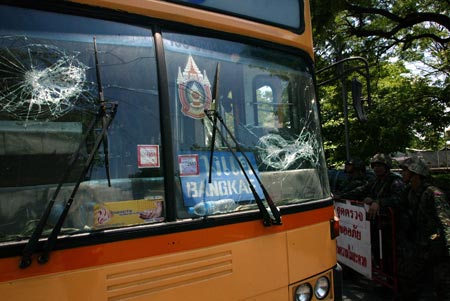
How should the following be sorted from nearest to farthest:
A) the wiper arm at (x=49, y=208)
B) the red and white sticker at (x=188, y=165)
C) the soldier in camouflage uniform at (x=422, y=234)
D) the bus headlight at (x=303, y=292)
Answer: the wiper arm at (x=49, y=208), the red and white sticker at (x=188, y=165), the bus headlight at (x=303, y=292), the soldier in camouflage uniform at (x=422, y=234)

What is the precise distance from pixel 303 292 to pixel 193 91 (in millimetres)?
1399

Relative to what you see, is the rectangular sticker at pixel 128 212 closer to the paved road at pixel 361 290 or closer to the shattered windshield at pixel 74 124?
the shattered windshield at pixel 74 124

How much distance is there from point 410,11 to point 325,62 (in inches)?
95.6

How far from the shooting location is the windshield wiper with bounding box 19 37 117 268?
5.23ft

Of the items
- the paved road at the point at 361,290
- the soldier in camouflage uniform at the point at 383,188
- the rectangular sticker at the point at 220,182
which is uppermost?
the rectangular sticker at the point at 220,182

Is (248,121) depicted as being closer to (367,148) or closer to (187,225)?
(187,225)

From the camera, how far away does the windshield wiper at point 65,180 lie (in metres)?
1.59

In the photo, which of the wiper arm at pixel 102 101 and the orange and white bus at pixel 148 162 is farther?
the wiper arm at pixel 102 101

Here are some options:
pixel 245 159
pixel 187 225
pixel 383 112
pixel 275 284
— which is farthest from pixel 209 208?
pixel 383 112

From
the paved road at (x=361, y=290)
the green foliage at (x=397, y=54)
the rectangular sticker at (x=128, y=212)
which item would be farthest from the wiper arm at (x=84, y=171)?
the green foliage at (x=397, y=54)

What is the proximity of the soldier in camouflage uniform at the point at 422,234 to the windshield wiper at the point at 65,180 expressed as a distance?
331 centimetres

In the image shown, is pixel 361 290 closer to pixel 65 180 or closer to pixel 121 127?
pixel 121 127

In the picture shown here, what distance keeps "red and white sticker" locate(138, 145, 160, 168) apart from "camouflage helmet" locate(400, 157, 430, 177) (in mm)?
3179

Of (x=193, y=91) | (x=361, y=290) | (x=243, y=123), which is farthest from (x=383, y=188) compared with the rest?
(x=193, y=91)
